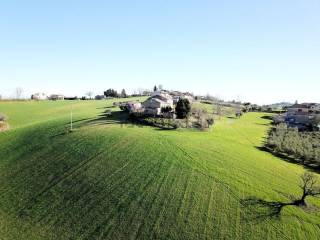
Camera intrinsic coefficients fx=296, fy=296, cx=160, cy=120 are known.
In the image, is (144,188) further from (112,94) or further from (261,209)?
A: (112,94)

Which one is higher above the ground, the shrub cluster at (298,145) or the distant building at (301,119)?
the distant building at (301,119)

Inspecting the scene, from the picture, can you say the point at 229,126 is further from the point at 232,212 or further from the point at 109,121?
the point at 232,212

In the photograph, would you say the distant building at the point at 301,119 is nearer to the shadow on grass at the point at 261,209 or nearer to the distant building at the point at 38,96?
the shadow on grass at the point at 261,209

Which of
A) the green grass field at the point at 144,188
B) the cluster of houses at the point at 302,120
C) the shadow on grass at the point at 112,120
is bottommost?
the green grass field at the point at 144,188

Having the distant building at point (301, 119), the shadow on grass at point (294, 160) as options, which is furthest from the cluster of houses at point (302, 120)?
the shadow on grass at point (294, 160)

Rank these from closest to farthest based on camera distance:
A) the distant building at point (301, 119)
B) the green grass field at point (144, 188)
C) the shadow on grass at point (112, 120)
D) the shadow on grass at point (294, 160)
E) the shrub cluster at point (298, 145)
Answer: the green grass field at point (144, 188) → the shadow on grass at point (294, 160) → the shrub cluster at point (298, 145) → the shadow on grass at point (112, 120) → the distant building at point (301, 119)

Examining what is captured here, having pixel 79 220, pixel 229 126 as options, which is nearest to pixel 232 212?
pixel 79 220
